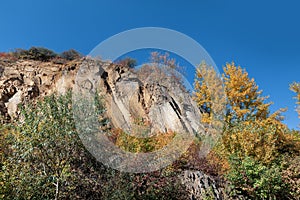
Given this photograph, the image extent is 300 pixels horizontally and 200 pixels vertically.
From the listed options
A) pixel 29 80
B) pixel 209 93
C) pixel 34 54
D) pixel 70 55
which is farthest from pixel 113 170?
pixel 70 55

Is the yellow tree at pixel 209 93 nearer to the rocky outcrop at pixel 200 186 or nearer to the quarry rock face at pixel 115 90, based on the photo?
the quarry rock face at pixel 115 90

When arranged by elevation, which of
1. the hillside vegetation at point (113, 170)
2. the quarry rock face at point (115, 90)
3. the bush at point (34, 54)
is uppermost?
the bush at point (34, 54)

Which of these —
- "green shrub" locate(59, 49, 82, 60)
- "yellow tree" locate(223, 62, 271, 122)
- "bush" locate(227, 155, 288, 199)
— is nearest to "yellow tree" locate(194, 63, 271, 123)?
"yellow tree" locate(223, 62, 271, 122)

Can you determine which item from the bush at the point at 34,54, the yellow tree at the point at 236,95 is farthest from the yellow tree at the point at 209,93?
the bush at the point at 34,54

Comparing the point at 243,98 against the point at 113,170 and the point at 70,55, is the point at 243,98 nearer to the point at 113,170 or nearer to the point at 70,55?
the point at 113,170

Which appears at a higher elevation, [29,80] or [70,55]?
[70,55]

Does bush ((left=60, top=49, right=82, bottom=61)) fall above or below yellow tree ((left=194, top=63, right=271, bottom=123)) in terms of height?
above

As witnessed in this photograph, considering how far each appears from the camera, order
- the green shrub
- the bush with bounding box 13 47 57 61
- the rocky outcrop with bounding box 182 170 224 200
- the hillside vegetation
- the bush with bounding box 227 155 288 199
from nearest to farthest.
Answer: the hillside vegetation, the rocky outcrop with bounding box 182 170 224 200, the bush with bounding box 227 155 288 199, the bush with bounding box 13 47 57 61, the green shrub

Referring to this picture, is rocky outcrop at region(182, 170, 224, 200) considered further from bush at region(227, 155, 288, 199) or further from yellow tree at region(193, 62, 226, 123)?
yellow tree at region(193, 62, 226, 123)

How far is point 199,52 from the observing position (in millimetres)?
8453

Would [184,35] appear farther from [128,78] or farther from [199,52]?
[128,78]

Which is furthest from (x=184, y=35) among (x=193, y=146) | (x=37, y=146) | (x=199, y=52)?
(x=37, y=146)

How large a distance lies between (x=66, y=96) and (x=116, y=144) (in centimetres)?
182

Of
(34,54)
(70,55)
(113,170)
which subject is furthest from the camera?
(70,55)
